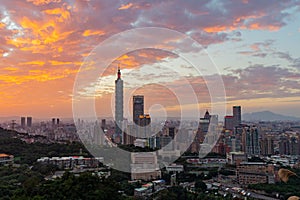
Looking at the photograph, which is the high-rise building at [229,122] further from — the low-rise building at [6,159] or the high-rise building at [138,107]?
the low-rise building at [6,159]

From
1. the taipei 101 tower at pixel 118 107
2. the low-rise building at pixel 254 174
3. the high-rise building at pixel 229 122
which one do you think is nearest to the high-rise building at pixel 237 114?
the high-rise building at pixel 229 122

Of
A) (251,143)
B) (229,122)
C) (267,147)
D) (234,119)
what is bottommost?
(267,147)

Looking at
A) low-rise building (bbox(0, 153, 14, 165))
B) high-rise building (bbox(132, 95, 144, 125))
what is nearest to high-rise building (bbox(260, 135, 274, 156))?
high-rise building (bbox(132, 95, 144, 125))

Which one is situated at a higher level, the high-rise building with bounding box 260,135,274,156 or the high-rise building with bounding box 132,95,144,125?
the high-rise building with bounding box 132,95,144,125

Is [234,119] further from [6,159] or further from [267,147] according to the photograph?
[6,159]

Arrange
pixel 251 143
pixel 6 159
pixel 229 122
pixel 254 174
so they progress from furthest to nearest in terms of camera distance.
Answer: pixel 229 122
pixel 251 143
pixel 254 174
pixel 6 159

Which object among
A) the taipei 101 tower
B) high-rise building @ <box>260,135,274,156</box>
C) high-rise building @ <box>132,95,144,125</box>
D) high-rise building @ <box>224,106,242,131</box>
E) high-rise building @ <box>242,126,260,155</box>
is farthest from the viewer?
high-rise building @ <box>224,106,242,131</box>

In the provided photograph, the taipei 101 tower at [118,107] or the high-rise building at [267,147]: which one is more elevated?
the taipei 101 tower at [118,107]

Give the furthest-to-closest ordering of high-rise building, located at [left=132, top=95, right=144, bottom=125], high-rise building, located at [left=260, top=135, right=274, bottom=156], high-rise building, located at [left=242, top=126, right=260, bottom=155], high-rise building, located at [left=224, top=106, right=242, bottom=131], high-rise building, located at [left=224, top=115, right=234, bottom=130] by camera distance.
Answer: high-rise building, located at [left=224, top=106, right=242, bottom=131] → high-rise building, located at [left=224, top=115, right=234, bottom=130] → high-rise building, located at [left=260, top=135, right=274, bottom=156] → high-rise building, located at [left=242, top=126, right=260, bottom=155] → high-rise building, located at [left=132, top=95, right=144, bottom=125]

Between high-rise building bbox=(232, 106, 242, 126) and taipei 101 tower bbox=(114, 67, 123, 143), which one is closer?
taipei 101 tower bbox=(114, 67, 123, 143)

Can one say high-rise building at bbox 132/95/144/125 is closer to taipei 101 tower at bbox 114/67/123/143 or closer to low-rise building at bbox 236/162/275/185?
taipei 101 tower at bbox 114/67/123/143

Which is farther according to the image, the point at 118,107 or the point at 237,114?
the point at 237,114

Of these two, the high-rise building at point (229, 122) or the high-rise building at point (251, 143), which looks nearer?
the high-rise building at point (251, 143)

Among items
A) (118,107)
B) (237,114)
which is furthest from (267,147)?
(118,107)
